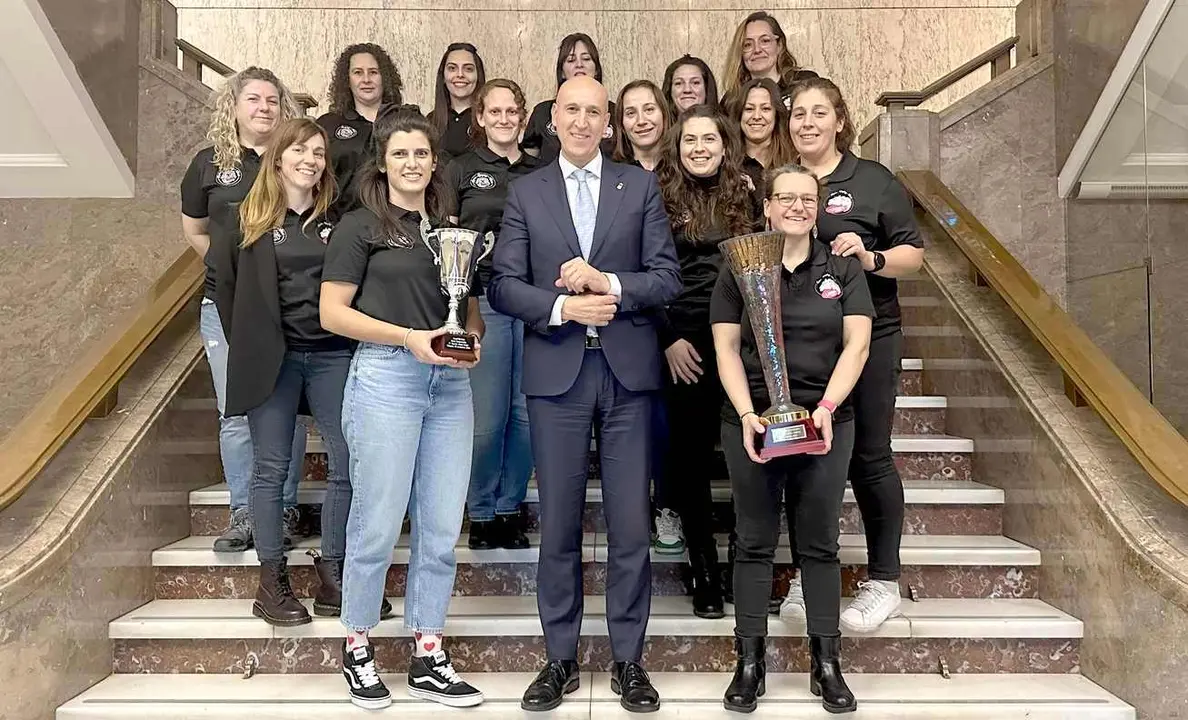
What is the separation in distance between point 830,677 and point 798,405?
0.86 meters

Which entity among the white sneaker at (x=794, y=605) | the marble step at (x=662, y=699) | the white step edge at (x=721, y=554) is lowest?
the marble step at (x=662, y=699)

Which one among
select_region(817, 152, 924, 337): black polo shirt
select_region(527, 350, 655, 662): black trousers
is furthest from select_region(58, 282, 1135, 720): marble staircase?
select_region(817, 152, 924, 337): black polo shirt

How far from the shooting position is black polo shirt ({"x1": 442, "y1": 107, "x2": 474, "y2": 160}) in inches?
173

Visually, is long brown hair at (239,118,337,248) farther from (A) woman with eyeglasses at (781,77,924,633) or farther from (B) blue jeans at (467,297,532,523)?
(A) woman with eyeglasses at (781,77,924,633)

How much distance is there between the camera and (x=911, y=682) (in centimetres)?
315

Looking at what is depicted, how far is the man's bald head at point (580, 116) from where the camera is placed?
2.92 metres

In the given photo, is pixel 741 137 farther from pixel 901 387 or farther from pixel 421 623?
pixel 421 623

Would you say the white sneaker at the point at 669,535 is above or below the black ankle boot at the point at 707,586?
above

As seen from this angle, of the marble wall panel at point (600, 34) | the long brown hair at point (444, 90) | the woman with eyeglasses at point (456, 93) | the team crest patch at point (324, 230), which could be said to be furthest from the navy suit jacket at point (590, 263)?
the marble wall panel at point (600, 34)

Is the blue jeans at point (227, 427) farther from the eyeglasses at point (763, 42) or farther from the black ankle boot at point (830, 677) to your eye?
the eyeglasses at point (763, 42)

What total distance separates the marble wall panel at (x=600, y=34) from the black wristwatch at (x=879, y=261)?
540cm

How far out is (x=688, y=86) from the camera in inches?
164

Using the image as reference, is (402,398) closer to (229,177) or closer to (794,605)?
(229,177)

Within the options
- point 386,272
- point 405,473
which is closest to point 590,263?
point 386,272
